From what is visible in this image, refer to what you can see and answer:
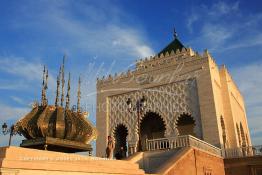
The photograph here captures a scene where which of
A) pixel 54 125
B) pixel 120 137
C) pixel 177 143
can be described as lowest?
pixel 54 125

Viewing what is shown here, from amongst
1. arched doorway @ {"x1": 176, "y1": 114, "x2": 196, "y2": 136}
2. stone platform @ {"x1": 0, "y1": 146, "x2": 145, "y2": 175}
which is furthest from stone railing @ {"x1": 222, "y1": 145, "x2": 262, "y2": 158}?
stone platform @ {"x1": 0, "y1": 146, "x2": 145, "y2": 175}

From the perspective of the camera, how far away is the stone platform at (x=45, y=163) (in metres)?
3.26

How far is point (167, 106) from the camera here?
14.6m

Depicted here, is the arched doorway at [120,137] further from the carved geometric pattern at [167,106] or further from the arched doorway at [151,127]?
the arched doorway at [151,127]

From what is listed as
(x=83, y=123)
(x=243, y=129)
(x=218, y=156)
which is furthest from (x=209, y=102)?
(x=83, y=123)

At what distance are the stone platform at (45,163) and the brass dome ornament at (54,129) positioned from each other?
0.14 meters

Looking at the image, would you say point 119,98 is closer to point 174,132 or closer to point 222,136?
point 174,132

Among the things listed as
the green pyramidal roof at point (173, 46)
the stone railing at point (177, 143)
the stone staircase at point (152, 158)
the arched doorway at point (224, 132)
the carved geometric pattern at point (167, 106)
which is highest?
the green pyramidal roof at point (173, 46)

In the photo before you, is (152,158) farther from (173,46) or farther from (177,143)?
(173,46)

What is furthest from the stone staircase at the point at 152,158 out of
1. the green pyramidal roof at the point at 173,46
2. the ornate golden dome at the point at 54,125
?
the green pyramidal roof at the point at 173,46

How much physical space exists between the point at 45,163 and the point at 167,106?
11434mm

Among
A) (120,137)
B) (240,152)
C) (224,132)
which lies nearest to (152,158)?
(240,152)

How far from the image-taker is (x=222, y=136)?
1387 centimetres

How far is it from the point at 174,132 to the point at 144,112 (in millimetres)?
2040
